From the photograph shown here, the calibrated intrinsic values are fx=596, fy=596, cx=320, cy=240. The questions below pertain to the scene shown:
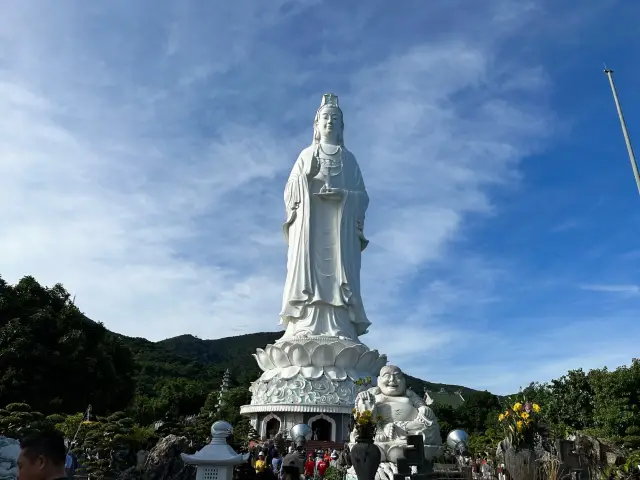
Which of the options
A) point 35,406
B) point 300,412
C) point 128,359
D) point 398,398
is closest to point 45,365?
point 35,406

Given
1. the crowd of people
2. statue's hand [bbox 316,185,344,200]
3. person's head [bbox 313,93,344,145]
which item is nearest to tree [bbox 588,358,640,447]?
the crowd of people

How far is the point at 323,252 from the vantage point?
2008cm

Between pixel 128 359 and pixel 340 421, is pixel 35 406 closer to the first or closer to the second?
pixel 128 359

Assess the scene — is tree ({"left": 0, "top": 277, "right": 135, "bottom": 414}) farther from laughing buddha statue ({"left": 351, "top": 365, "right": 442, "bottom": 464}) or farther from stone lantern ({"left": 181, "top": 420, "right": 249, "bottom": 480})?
stone lantern ({"left": 181, "top": 420, "right": 249, "bottom": 480})

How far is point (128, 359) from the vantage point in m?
24.6

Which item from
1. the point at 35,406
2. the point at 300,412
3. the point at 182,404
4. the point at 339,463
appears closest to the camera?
the point at 339,463

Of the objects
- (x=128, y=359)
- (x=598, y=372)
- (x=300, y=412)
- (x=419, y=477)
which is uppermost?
(x=128, y=359)

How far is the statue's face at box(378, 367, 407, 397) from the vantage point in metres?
9.10

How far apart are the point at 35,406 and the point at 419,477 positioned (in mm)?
16479

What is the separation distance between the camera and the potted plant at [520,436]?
6.11 metres

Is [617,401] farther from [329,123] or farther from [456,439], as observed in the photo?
[329,123]

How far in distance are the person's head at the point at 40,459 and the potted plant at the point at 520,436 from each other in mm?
4746

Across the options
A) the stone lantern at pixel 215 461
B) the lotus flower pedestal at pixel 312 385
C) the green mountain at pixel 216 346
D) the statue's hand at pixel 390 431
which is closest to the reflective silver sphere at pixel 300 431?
the lotus flower pedestal at pixel 312 385

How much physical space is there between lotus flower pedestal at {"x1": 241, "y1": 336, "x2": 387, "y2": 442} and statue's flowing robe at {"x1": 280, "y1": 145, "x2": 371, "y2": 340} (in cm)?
82
